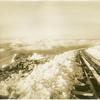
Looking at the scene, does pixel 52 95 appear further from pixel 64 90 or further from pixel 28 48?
pixel 28 48

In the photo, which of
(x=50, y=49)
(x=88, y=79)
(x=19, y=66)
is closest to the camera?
(x=88, y=79)

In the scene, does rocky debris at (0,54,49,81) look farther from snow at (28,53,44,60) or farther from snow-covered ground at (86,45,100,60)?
snow-covered ground at (86,45,100,60)

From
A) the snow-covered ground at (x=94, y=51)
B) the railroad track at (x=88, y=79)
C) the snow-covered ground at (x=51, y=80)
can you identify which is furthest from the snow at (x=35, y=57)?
the snow-covered ground at (x=94, y=51)

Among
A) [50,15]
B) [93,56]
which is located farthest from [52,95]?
[50,15]

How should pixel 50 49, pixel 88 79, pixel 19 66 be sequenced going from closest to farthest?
pixel 88 79 → pixel 19 66 → pixel 50 49

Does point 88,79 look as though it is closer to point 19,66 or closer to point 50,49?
point 50,49

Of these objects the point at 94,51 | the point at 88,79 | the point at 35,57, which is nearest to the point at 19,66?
the point at 35,57

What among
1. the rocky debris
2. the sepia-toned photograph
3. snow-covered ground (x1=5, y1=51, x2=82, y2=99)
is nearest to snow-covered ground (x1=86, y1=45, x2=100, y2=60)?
the sepia-toned photograph

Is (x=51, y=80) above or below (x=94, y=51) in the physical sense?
below

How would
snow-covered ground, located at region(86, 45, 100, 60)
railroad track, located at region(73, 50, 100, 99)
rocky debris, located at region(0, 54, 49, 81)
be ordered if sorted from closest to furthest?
railroad track, located at region(73, 50, 100, 99) → rocky debris, located at region(0, 54, 49, 81) → snow-covered ground, located at region(86, 45, 100, 60)
